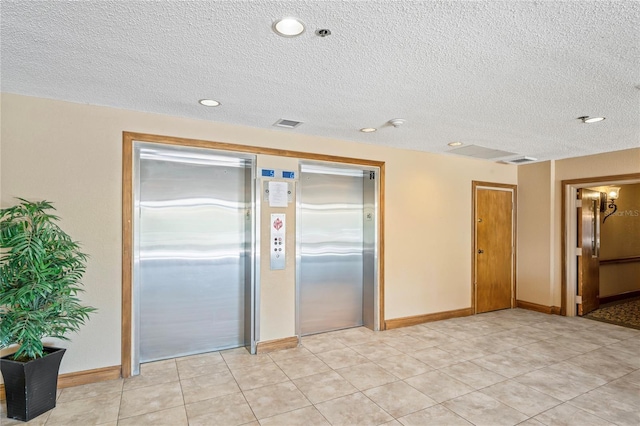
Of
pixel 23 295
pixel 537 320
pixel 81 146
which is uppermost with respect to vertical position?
pixel 81 146

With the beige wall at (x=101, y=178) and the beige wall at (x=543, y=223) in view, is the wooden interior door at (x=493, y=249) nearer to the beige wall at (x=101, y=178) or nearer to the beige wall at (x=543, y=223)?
the beige wall at (x=543, y=223)

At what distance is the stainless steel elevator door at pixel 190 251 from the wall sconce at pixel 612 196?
6.61 meters

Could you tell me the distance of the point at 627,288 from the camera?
22.8 feet

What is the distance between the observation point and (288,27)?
1.89 m

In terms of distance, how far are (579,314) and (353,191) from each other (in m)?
4.21

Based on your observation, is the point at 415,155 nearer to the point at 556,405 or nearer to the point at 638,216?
the point at 556,405

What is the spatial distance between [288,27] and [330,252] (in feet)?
10.4

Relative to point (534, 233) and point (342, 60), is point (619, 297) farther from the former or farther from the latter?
point (342, 60)

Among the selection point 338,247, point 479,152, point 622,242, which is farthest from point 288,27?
point 622,242

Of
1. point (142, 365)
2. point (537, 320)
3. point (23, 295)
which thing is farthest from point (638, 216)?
point (23, 295)

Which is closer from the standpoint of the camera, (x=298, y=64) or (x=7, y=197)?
(x=298, y=64)

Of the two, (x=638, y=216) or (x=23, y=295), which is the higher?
(x=638, y=216)

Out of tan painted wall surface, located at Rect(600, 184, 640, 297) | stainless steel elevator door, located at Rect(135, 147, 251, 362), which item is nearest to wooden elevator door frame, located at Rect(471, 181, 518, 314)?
tan painted wall surface, located at Rect(600, 184, 640, 297)

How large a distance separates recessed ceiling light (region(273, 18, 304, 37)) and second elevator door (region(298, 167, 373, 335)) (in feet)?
8.31
